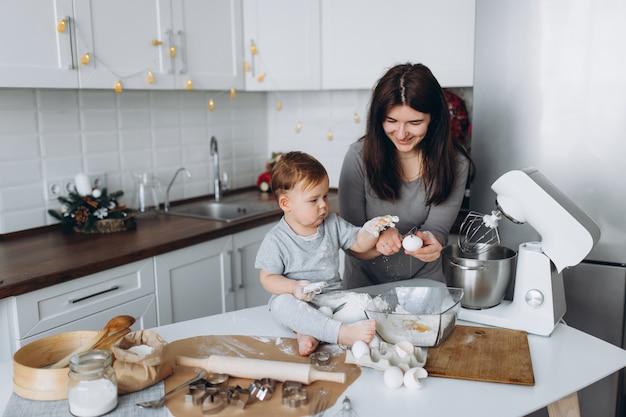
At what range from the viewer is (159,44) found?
104 inches

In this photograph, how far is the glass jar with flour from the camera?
1073mm

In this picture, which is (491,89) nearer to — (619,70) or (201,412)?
(619,70)

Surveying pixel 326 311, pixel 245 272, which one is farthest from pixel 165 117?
pixel 326 311

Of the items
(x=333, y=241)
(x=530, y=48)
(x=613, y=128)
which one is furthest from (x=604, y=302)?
(x=333, y=241)

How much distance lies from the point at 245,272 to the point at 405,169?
1.13m

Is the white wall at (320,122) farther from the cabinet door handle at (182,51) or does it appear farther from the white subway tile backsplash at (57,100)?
the white subway tile backsplash at (57,100)

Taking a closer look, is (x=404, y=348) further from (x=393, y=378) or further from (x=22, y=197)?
(x=22, y=197)

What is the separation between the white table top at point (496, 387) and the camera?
44.0 inches

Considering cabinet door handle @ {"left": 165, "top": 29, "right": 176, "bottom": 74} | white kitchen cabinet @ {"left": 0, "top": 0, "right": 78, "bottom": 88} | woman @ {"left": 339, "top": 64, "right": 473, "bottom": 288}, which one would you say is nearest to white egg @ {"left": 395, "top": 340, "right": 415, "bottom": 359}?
woman @ {"left": 339, "top": 64, "right": 473, "bottom": 288}

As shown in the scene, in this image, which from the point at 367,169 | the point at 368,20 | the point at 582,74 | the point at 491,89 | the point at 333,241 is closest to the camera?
the point at 333,241

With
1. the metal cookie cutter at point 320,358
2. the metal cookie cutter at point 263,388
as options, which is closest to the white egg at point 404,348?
the metal cookie cutter at point 320,358

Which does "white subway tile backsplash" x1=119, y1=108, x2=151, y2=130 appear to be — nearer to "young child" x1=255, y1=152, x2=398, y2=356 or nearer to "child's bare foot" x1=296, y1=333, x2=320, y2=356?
"young child" x1=255, y1=152, x2=398, y2=356

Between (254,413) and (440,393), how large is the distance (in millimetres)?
362

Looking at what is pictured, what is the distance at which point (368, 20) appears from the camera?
2.83 m
